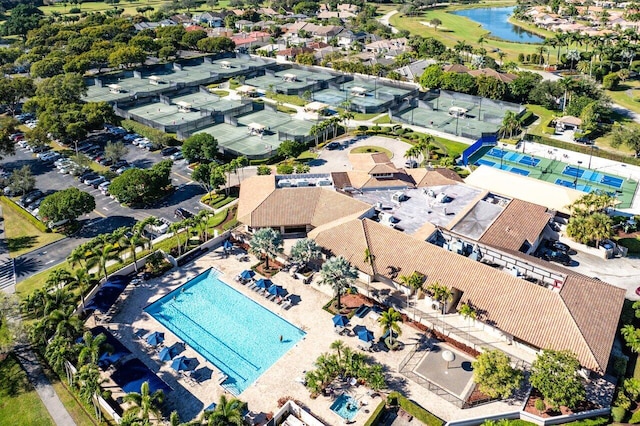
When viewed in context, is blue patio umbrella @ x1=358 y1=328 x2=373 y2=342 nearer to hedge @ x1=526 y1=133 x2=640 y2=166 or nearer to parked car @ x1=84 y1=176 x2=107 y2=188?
parked car @ x1=84 y1=176 x2=107 y2=188

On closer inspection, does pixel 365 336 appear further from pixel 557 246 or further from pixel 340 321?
pixel 557 246

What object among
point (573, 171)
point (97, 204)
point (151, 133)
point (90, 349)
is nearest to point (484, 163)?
point (573, 171)

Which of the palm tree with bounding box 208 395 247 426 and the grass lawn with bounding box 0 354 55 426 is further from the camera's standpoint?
the grass lawn with bounding box 0 354 55 426

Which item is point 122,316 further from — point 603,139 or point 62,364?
point 603,139

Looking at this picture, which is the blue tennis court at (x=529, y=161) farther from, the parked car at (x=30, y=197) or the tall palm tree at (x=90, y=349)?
the parked car at (x=30, y=197)

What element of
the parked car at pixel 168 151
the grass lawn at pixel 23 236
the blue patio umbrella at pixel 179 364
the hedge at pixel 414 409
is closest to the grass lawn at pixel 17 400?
the blue patio umbrella at pixel 179 364

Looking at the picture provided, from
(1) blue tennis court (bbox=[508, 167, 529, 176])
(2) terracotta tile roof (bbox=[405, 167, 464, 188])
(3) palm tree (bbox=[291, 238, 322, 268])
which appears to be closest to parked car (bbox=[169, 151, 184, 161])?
(2) terracotta tile roof (bbox=[405, 167, 464, 188])
